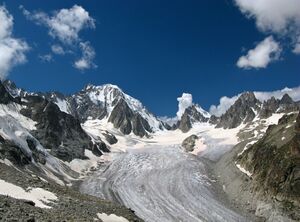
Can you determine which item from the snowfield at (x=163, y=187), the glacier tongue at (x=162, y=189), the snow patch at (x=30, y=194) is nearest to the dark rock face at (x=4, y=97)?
the snowfield at (x=163, y=187)

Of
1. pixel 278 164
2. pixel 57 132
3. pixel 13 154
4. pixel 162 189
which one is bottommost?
pixel 13 154

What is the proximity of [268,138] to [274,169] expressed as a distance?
20.7 metres

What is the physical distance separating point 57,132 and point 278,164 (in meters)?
76.1

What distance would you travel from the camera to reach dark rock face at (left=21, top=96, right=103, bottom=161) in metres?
119

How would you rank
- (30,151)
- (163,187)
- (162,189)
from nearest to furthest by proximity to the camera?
(162,189) → (163,187) → (30,151)

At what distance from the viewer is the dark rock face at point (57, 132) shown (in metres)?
119

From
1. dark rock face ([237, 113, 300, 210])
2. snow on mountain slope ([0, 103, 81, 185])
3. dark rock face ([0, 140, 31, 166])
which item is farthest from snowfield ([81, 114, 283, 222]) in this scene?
dark rock face ([0, 140, 31, 166])

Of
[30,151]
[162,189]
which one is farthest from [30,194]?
[30,151]

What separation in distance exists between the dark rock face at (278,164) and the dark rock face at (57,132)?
51.3 metres

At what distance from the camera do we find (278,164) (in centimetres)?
7106

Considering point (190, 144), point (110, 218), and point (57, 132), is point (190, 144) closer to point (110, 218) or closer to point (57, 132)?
point (57, 132)

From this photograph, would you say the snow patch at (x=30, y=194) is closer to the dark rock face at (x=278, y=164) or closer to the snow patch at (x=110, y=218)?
the snow patch at (x=110, y=218)

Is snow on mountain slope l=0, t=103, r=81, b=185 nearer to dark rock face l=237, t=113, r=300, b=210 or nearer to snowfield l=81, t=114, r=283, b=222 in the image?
snowfield l=81, t=114, r=283, b=222

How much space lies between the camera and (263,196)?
2643 inches
